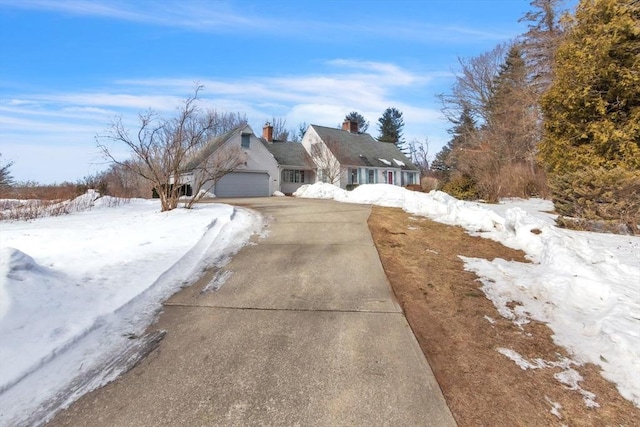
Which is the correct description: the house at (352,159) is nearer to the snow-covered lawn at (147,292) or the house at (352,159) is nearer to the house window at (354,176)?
the house window at (354,176)

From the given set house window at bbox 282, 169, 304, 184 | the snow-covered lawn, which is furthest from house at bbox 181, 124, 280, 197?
the snow-covered lawn

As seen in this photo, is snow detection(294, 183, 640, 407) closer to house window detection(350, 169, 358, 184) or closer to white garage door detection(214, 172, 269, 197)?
white garage door detection(214, 172, 269, 197)

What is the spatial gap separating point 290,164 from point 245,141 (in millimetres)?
5305

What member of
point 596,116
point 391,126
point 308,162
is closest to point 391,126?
point 391,126

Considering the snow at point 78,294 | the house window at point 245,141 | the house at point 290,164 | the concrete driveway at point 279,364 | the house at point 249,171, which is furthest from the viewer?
the house at point 290,164

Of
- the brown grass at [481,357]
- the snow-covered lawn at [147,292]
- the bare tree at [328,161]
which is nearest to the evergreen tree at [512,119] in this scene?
the bare tree at [328,161]

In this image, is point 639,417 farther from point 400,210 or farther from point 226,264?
point 400,210

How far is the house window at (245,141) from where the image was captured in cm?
2971

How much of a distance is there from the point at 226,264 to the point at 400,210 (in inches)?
335

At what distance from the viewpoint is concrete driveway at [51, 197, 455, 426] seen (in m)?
2.57

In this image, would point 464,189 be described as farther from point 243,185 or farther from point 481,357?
point 243,185

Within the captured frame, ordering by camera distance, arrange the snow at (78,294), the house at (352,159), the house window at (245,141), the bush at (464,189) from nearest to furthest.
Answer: the snow at (78,294)
the bush at (464,189)
the house window at (245,141)
the house at (352,159)

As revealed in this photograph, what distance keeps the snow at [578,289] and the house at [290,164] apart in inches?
1045

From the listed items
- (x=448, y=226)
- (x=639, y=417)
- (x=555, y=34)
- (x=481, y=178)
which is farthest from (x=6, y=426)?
(x=555, y=34)
